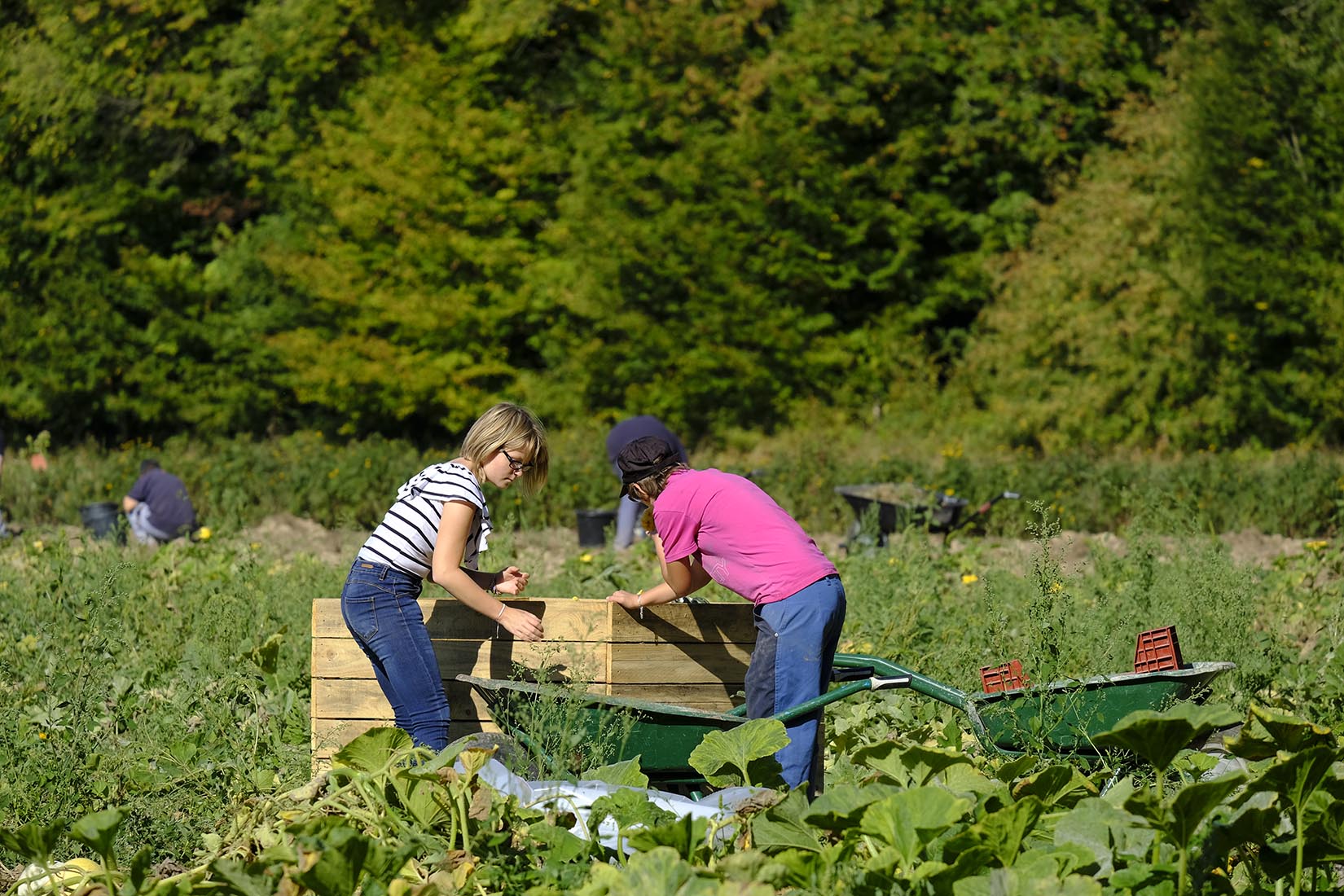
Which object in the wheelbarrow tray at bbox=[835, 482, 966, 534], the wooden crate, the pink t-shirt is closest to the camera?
the pink t-shirt

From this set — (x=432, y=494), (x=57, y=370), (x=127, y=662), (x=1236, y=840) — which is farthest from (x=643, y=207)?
(x=1236, y=840)

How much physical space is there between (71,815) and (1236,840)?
304cm

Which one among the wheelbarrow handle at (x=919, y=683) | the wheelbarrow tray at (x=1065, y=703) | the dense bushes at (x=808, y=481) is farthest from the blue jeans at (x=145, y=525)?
the wheelbarrow tray at (x=1065, y=703)

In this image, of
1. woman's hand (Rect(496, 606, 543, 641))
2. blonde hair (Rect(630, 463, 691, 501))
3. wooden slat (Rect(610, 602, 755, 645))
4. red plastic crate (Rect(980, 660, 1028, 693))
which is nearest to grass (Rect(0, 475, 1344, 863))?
red plastic crate (Rect(980, 660, 1028, 693))

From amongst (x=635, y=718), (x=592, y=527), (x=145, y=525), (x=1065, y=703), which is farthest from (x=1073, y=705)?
(x=145, y=525)

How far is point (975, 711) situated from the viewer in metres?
3.78

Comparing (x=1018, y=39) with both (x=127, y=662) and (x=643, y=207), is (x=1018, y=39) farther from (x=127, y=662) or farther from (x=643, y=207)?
(x=127, y=662)

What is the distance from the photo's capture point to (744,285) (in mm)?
17109

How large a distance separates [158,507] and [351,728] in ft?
22.6

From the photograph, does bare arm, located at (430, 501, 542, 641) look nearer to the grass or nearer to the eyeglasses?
the eyeglasses

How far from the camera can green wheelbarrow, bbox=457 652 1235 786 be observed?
3.70 metres

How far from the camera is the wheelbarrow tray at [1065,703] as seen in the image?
3.73 meters

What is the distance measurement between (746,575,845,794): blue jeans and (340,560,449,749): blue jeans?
882 mm

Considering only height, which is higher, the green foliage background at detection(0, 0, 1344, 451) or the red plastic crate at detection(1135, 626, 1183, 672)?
the red plastic crate at detection(1135, 626, 1183, 672)
